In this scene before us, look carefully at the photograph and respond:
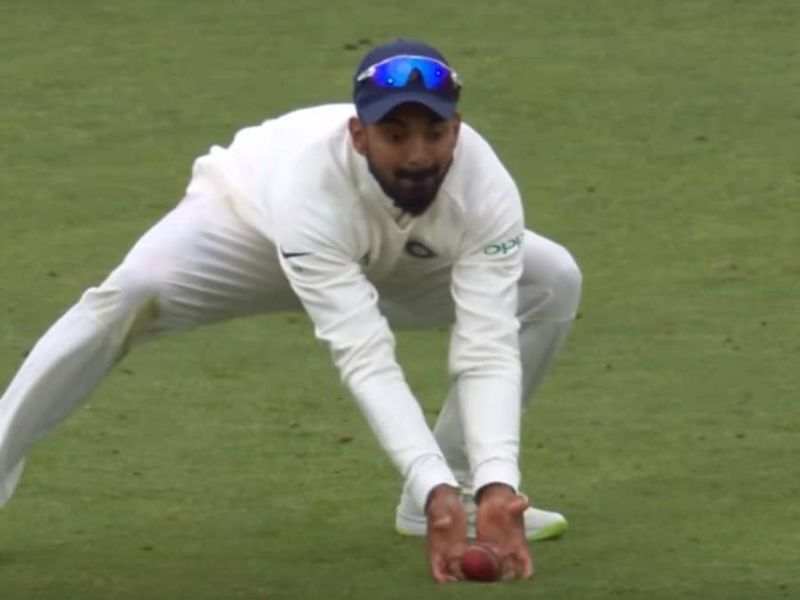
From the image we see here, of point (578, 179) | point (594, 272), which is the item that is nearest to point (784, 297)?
point (594, 272)

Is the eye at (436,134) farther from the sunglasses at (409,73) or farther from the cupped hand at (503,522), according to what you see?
the cupped hand at (503,522)

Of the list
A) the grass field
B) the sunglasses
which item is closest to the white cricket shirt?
the sunglasses

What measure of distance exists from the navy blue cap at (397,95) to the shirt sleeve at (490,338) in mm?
402

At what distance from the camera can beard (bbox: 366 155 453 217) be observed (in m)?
6.18

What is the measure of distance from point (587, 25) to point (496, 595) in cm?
730

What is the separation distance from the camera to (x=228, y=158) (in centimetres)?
697

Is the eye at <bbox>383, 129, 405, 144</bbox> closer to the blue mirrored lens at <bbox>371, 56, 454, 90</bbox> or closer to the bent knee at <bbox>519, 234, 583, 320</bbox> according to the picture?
the blue mirrored lens at <bbox>371, 56, 454, 90</bbox>

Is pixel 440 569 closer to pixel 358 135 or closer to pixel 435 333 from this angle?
pixel 358 135

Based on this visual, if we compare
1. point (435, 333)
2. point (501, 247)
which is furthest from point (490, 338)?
point (435, 333)

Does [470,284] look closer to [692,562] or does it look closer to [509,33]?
[692,562]

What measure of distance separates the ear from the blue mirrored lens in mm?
167

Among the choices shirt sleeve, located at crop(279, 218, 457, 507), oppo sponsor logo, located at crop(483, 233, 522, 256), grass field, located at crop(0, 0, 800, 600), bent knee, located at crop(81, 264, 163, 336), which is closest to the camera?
shirt sleeve, located at crop(279, 218, 457, 507)

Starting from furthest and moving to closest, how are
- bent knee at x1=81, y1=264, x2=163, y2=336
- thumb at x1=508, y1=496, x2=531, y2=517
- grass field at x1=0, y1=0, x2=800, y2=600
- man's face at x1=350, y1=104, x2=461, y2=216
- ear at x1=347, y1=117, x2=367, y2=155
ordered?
grass field at x1=0, y1=0, x2=800, y2=600
bent knee at x1=81, y1=264, x2=163, y2=336
ear at x1=347, y1=117, x2=367, y2=155
man's face at x1=350, y1=104, x2=461, y2=216
thumb at x1=508, y1=496, x2=531, y2=517

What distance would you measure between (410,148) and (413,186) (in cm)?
10
